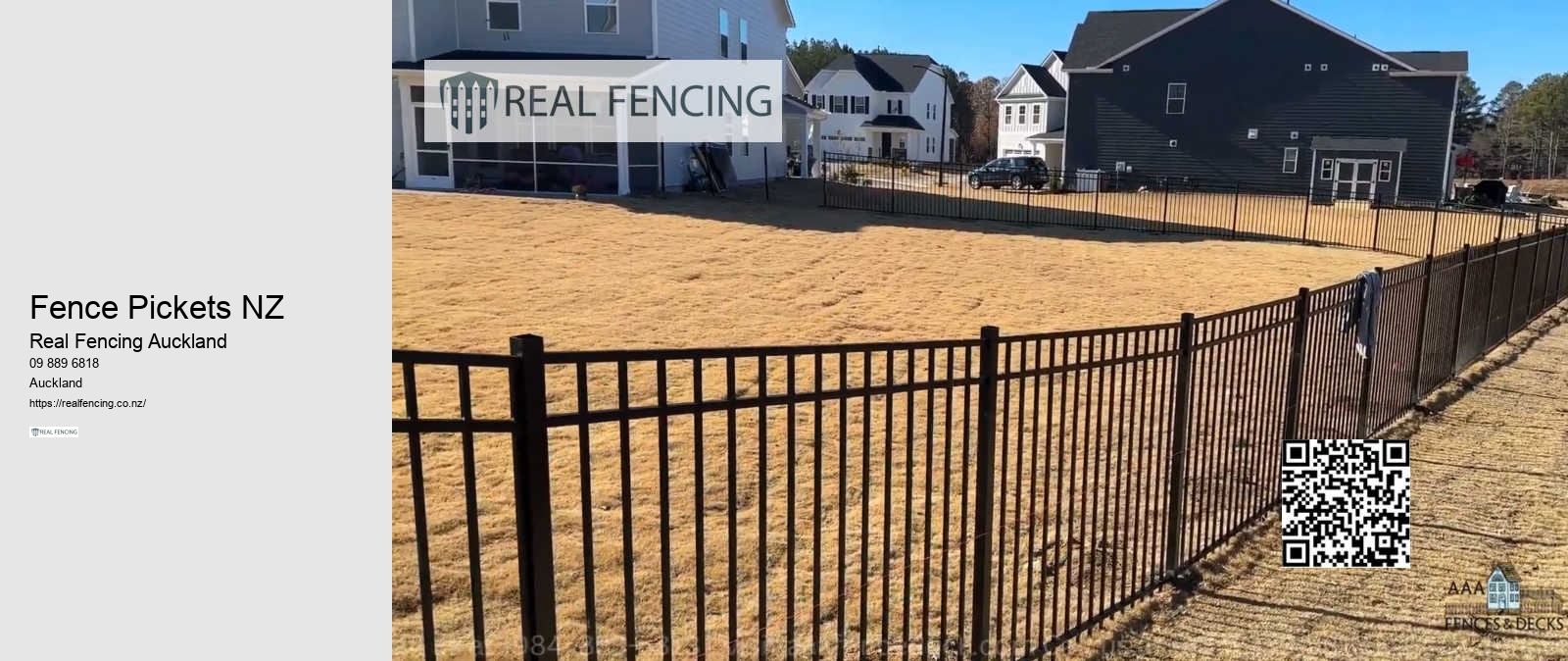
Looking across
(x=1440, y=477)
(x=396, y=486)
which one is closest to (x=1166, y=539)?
(x=1440, y=477)

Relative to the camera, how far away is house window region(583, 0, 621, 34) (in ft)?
83.8

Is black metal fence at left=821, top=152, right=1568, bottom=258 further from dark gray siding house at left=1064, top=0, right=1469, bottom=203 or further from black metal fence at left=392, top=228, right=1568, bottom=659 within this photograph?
black metal fence at left=392, top=228, right=1568, bottom=659

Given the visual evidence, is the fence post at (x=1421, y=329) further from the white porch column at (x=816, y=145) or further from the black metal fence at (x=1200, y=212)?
the white porch column at (x=816, y=145)

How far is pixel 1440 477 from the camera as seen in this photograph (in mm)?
6684

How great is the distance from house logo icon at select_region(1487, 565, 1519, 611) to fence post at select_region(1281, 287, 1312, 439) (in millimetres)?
1325

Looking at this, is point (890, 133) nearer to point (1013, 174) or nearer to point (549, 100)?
point (1013, 174)

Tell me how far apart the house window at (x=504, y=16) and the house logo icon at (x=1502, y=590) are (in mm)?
25222

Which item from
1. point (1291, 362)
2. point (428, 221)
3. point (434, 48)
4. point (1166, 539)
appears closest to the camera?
point (1166, 539)

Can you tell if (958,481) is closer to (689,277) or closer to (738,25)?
(689,277)

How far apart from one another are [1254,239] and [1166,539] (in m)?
20.1

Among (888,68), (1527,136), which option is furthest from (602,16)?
(1527,136)

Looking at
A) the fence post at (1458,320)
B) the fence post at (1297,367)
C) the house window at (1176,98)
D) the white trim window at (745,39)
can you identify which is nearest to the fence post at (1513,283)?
the fence post at (1458,320)

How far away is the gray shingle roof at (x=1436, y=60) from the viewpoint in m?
37.2

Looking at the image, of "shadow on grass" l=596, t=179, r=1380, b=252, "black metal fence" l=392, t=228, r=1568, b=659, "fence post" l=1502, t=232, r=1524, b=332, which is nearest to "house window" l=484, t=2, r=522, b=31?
"shadow on grass" l=596, t=179, r=1380, b=252
